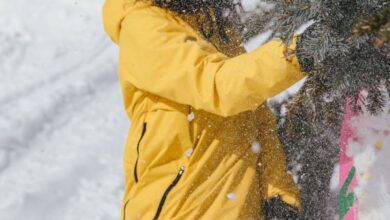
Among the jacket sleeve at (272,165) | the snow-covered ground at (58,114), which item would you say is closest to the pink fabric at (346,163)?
the jacket sleeve at (272,165)

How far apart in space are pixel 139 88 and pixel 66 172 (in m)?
2.41

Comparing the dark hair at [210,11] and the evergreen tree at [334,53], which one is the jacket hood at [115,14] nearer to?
the dark hair at [210,11]

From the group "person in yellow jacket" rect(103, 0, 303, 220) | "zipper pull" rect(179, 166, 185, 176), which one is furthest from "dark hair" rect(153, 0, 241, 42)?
"zipper pull" rect(179, 166, 185, 176)

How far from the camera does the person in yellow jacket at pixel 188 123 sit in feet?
5.92

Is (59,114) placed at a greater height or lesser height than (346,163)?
lesser

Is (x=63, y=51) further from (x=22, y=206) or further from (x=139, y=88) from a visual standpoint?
(x=139, y=88)

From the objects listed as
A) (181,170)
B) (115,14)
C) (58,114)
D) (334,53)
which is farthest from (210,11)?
(58,114)

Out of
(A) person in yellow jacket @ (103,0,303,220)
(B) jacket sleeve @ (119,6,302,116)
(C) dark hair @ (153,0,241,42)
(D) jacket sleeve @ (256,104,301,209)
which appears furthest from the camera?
(D) jacket sleeve @ (256,104,301,209)

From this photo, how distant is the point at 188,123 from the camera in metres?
2.06

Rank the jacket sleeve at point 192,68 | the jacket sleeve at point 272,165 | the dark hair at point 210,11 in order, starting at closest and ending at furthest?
1. the jacket sleeve at point 192,68
2. the dark hair at point 210,11
3. the jacket sleeve at point 272,165

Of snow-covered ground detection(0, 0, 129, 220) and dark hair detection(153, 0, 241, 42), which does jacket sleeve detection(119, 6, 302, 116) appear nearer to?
dark hair detection(153, 0, 241, 42)

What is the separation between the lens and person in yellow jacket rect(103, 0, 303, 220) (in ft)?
5.92

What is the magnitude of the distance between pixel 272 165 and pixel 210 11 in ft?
2.33

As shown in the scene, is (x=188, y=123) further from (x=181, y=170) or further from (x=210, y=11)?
(x=210, y=11)
